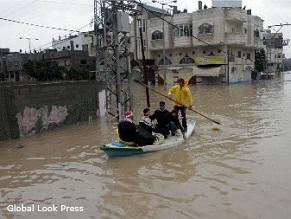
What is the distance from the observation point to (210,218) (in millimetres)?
4809

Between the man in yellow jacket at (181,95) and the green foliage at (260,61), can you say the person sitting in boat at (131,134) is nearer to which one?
the man in yellow jacket at (181,95)

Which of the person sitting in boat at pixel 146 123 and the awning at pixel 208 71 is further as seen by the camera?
the awning at pixel 208 71

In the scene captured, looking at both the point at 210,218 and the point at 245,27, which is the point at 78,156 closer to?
the point at 210,218

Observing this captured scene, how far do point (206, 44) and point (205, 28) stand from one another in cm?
207

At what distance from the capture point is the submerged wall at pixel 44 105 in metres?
11.1

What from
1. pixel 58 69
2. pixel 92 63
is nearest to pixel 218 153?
pixel 58 69

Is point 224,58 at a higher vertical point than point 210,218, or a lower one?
higher

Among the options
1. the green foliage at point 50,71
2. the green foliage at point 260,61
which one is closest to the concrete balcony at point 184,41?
the green foliage at point 50,71

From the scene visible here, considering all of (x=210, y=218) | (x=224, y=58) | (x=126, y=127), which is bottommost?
(x=210, y=218)

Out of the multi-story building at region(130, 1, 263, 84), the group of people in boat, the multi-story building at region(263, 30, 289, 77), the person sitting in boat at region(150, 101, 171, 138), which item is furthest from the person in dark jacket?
the multi-story building at region(263, 30, 289, 77)

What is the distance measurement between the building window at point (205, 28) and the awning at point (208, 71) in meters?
4.50

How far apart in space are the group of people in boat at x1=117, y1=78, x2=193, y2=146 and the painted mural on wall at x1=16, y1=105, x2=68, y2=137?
482 cm

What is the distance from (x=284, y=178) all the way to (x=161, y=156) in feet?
9.75

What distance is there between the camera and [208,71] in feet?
132
